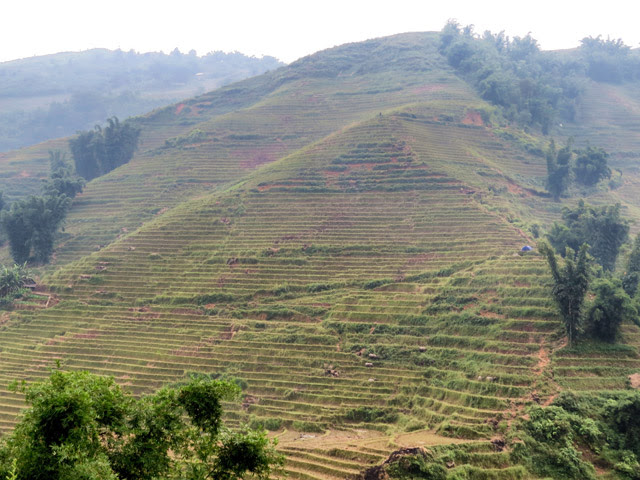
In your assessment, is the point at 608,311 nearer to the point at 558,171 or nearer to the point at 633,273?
the point at 633,273

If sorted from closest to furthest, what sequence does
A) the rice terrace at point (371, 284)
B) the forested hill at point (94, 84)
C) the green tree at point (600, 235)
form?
the rice terrace at point (371, 284) < the green tree at point (600, 235) < the forested hill at point (94, 84)

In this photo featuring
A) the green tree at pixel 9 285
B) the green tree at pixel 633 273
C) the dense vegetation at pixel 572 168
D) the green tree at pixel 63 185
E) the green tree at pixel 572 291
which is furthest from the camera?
the green tree at pixel 63 185

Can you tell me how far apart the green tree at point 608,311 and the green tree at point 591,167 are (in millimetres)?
31824

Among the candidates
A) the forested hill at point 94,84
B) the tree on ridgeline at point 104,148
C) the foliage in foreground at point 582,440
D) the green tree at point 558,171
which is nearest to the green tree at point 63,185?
the tree on ridgeline at point 104,148

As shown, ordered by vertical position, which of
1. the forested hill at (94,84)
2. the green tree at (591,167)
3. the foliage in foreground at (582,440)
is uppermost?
the forested hill at (94,84)

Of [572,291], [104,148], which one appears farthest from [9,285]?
[572,291]

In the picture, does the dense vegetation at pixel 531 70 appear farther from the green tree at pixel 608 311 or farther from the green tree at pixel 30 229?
the green tree at pixel 30 229

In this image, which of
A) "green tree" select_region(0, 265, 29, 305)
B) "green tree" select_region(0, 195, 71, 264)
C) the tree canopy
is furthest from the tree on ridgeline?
the tree canopy

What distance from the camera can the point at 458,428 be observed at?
15.4 m

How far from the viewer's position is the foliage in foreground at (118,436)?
778cm

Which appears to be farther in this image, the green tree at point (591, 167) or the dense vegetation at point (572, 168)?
the green tree at point (591, 167)

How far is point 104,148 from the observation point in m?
58.9

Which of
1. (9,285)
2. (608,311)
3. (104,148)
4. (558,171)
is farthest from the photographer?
(104,148)

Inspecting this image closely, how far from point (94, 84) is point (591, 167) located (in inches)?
5236
